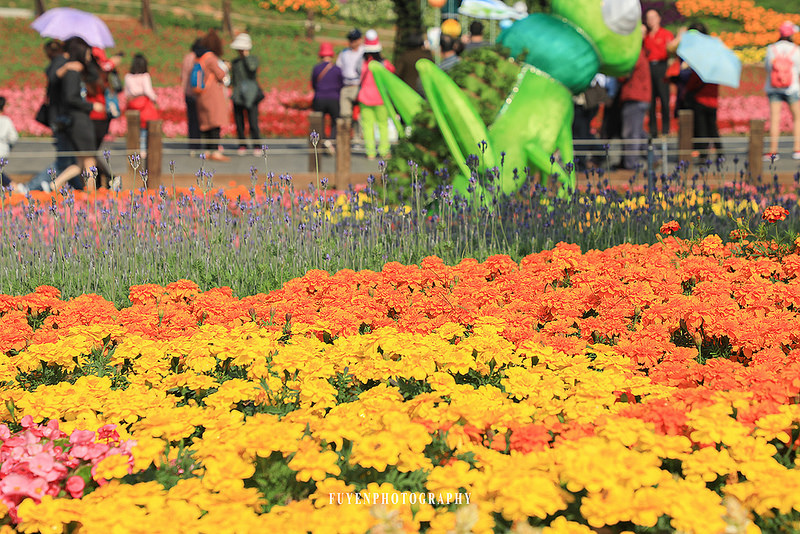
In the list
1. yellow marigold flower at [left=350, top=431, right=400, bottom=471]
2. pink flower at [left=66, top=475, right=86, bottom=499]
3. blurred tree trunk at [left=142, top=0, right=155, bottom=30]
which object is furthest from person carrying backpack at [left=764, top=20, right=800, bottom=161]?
blurred tree trunk at [left=142, top=0, right=155, bottom=30]

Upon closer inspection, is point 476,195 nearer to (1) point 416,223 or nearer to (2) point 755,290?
(1) point 416,223

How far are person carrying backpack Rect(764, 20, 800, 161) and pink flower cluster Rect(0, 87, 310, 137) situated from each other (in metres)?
10.3

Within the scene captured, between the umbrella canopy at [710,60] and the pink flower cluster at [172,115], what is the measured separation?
10.4 m

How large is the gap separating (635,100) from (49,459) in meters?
9.82

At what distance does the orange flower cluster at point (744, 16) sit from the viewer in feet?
115

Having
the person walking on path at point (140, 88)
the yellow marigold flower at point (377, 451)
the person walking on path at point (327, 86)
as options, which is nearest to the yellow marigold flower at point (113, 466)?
the yellow marigold flower at point (377, 451)

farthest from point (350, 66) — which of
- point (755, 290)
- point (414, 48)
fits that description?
point (755, 290)

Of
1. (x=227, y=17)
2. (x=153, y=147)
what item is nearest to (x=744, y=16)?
(x=227, y=17)

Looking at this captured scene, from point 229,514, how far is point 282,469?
1.23 ft

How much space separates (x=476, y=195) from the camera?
21.4ft

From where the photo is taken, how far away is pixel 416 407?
2.89 metres

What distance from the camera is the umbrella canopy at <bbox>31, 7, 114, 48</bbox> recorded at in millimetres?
11547

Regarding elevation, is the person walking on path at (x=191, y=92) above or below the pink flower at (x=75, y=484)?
above

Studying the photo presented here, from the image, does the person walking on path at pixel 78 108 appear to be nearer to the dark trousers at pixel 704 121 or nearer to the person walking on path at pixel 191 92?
the person walking on path at pixel 191 92
